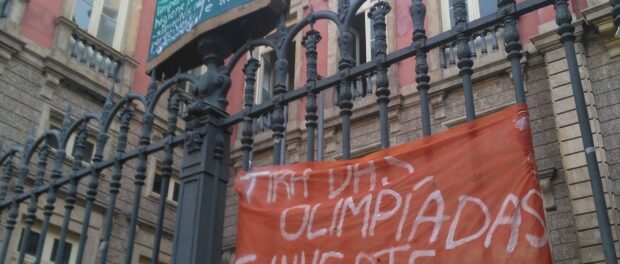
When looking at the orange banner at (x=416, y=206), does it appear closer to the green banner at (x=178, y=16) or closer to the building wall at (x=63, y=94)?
the green banner at (x=178, y=16)

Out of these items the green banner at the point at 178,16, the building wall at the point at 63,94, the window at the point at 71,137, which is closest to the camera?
the green banner at the point at 178,16

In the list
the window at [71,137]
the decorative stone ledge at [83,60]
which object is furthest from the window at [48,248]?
the decorative stone ledge at [83,60]

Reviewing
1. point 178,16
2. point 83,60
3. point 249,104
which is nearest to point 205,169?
point 249,104

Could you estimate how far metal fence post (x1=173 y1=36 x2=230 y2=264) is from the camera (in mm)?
3822

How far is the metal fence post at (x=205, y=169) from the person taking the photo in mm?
3822

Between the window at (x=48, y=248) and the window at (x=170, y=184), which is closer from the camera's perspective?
the window at (x=48, y=248)

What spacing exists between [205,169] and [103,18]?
1122 centimetres

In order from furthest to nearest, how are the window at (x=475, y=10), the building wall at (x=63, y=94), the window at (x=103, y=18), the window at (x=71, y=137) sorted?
the window at (x=103, y=18), the window at (x=475, y=10), the window at (x=71, y=137), the building wall at (x=63, y=94)

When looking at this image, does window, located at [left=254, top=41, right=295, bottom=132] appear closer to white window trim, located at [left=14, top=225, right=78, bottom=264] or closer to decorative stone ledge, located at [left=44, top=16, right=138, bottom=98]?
decorative stone ledge, located at [left=44, top=16, right=138, bottom=98]

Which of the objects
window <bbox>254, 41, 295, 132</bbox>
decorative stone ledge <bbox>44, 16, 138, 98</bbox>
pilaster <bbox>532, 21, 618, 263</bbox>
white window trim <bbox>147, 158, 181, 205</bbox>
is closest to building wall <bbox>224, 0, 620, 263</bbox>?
pilaster <bbox>532, 21, 618, 263</bbox>

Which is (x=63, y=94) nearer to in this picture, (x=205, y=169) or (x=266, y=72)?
(x=266, y=72)

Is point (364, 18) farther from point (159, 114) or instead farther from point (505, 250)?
point (505, 250)

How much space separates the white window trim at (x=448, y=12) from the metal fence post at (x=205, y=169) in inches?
359

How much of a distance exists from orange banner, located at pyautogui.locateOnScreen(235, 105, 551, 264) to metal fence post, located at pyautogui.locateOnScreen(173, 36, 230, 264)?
0.83 feet
